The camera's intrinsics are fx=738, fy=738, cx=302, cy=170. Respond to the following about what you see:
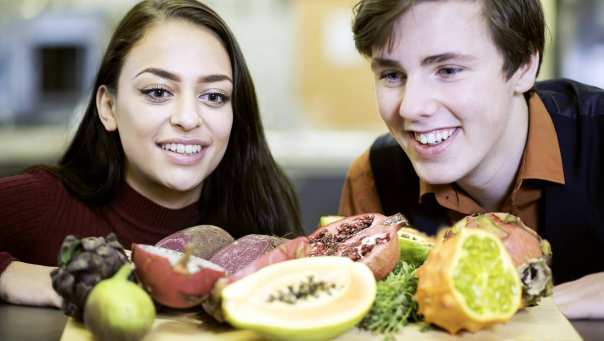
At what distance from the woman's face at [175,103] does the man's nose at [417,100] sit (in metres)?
0.40

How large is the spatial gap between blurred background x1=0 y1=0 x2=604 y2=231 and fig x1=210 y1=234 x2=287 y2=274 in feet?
8.51

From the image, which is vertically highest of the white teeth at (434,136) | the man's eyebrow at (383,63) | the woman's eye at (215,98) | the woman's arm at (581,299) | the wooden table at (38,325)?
the man's eyebrow at (383,63)

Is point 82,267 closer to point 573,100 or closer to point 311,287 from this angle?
point 311,287

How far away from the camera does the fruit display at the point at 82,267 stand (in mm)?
903

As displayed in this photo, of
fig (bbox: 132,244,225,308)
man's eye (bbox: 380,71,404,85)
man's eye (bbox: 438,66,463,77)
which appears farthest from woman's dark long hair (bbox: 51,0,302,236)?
fig (bbox: 132,244,225,308)

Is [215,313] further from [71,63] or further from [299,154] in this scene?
[71,63]

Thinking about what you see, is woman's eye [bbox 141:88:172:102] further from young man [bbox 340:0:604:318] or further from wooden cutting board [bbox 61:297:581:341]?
wooden cutting board [bbox 61:297:581:341]

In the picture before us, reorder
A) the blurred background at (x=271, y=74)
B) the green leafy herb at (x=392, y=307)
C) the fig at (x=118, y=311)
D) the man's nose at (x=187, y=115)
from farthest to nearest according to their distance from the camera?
the blurred background at (x=271, y=74) → the man's nose at (x=187, y=115) → the green leafy herb at (x=392, y=307) → the fig at (x=118, y=311)

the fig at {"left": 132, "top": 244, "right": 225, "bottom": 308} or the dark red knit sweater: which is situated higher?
the fig at {"left": 132, "top": 244, "right": 225, "bottom": 308}

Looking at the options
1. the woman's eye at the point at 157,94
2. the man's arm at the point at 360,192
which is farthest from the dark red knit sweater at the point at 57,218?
the man's arm at the point at 360,192

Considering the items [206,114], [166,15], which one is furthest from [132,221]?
[166,15]

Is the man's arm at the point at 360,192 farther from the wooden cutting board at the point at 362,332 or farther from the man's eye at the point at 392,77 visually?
the wooden cutting board at the point at 362,332

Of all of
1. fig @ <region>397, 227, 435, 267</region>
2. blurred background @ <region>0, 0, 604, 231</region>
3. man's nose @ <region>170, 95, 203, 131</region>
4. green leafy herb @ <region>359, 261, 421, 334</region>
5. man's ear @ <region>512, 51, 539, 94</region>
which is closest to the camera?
green leafy herb @ <region>359, 261, 421, 334</region>

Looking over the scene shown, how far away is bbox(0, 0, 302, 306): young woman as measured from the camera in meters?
1.49
